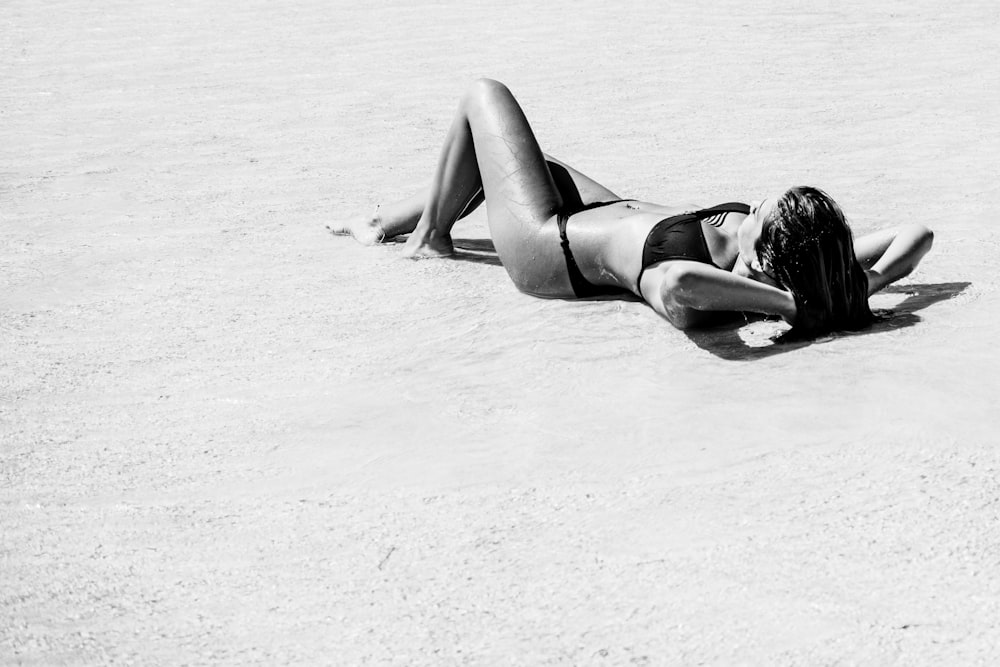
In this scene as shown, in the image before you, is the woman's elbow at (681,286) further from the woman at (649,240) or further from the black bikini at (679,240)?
the black bikini at (679,240)

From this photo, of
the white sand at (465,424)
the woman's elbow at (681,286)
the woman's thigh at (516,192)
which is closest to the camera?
the white sand at (465,424)

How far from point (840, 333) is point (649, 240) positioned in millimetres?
682

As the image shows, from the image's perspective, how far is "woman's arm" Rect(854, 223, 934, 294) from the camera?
4059 millimetres

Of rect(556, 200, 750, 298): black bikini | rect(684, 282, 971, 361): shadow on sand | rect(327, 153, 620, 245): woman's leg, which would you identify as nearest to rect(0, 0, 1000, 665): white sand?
rect(684, 282, 971, 361): shadow on sand

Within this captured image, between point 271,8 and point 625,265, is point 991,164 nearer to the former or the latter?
point 625,265

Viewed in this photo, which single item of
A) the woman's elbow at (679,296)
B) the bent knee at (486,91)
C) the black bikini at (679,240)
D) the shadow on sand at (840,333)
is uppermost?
the bent knee at (486,91)

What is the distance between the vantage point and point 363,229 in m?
5.29

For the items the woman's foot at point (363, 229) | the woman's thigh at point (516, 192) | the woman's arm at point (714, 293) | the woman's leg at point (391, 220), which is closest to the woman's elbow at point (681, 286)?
the woman's arm at point (714, 293)

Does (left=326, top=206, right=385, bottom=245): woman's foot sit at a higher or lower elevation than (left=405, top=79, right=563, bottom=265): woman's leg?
lower

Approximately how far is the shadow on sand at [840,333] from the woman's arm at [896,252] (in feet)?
0.38

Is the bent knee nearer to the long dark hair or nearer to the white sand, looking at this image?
the white sand

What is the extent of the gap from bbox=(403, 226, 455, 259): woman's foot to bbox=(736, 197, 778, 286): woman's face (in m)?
1.45

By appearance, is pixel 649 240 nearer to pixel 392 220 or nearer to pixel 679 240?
pixel 679 240

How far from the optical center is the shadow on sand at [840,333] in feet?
12.5
